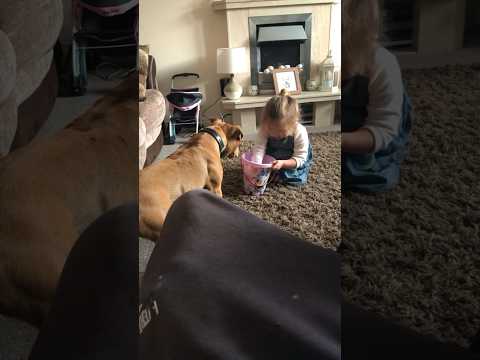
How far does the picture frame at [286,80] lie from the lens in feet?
1.23

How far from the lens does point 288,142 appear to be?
1.25 ft

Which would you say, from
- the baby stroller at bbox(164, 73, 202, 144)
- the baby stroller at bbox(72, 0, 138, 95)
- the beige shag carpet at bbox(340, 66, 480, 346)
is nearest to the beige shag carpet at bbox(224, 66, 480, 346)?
the beige shag carpet at bbox(340, 66, 480, 346)

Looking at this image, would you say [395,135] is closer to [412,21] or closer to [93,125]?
[412,21]

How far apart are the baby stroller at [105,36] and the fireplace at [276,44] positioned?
129 mm

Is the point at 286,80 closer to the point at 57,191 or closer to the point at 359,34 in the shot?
the point at 359,34

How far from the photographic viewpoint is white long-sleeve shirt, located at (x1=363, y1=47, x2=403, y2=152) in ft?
1.05

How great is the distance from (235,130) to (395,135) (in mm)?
138

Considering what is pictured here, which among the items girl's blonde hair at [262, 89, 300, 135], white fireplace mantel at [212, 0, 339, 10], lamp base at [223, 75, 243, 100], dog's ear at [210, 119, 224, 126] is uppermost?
white fireplace mantel at [212, 0, 339, 10]

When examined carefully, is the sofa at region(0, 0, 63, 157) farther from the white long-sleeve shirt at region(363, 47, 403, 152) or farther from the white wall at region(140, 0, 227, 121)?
the white long-sleeve shirt at region(363, 47, 403, 152)

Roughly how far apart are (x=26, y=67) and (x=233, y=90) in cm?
20

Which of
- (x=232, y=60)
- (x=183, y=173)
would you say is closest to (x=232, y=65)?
(x=232, y=60)

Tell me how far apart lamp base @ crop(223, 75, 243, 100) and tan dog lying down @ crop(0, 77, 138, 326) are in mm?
109

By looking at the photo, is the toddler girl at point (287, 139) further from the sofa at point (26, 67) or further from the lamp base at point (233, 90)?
the sofa at point (26, 67)

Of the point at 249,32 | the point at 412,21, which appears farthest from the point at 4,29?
the point at 412,21
